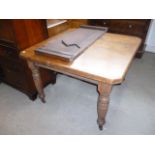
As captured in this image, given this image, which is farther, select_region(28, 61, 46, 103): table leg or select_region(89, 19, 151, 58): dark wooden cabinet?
select_region(89, 19, 151, 58): dark wooden cabinet

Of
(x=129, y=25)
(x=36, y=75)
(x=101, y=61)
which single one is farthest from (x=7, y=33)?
(x=129, y=25)

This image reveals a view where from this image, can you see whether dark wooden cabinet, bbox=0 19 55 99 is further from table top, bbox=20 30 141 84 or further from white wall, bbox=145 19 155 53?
white wall, bbox=145 19 155 53

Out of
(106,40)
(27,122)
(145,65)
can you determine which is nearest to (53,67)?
(106,40)

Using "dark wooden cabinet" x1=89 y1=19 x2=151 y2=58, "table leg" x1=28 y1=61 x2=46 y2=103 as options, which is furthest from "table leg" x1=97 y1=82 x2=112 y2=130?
"dark wooden cabinet" x1=89 y1=19 x2=151 y2=58

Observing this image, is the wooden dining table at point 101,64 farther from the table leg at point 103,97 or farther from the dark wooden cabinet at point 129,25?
the dark wooden cabinet at point 129,25

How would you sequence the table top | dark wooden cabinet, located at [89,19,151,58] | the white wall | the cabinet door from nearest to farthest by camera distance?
A: the table top
the cabinet door
dark wooden cabinet, located at [89,19,151,58]
the white wall

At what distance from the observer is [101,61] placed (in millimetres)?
1052

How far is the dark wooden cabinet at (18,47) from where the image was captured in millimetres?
1253

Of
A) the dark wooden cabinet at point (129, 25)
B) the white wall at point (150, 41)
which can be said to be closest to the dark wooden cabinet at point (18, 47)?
the dark wooden cabinet at point (129, 25)

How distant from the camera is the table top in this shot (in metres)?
0.93

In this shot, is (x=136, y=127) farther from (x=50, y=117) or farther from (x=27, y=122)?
(x=27, y=122)

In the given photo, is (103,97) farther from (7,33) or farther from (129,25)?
(129,25)
